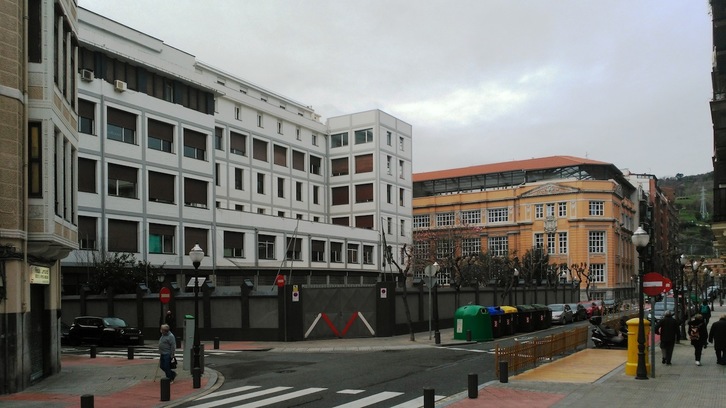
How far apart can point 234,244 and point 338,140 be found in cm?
2186

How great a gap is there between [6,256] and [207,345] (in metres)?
15.8

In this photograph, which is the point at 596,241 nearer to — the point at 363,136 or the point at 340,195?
the point at 340,195

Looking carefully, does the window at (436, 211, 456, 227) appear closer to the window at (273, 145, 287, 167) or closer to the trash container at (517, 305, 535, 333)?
the window at (273, 145, 287, 167)

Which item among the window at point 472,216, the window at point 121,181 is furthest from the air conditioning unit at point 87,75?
the window at point 472,216

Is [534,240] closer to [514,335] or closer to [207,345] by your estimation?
[514,335]

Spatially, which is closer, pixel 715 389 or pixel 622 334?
pixel 715 389

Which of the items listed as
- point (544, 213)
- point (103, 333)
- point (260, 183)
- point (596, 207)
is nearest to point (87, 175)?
point (103, 333)

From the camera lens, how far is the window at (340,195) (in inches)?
2773

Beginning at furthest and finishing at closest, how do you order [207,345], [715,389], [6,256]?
1. [207,345]
2. [6,256]
3. [715,389]

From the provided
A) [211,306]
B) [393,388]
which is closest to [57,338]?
[393,388]

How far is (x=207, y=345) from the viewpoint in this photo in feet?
104

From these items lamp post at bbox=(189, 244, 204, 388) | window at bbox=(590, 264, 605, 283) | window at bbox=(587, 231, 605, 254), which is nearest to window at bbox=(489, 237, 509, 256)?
window at bbox=(587, 231, 605, 254)

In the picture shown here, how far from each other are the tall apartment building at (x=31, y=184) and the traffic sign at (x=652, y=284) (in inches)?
600

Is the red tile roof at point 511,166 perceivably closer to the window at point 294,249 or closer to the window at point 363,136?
the window at point 363,136
